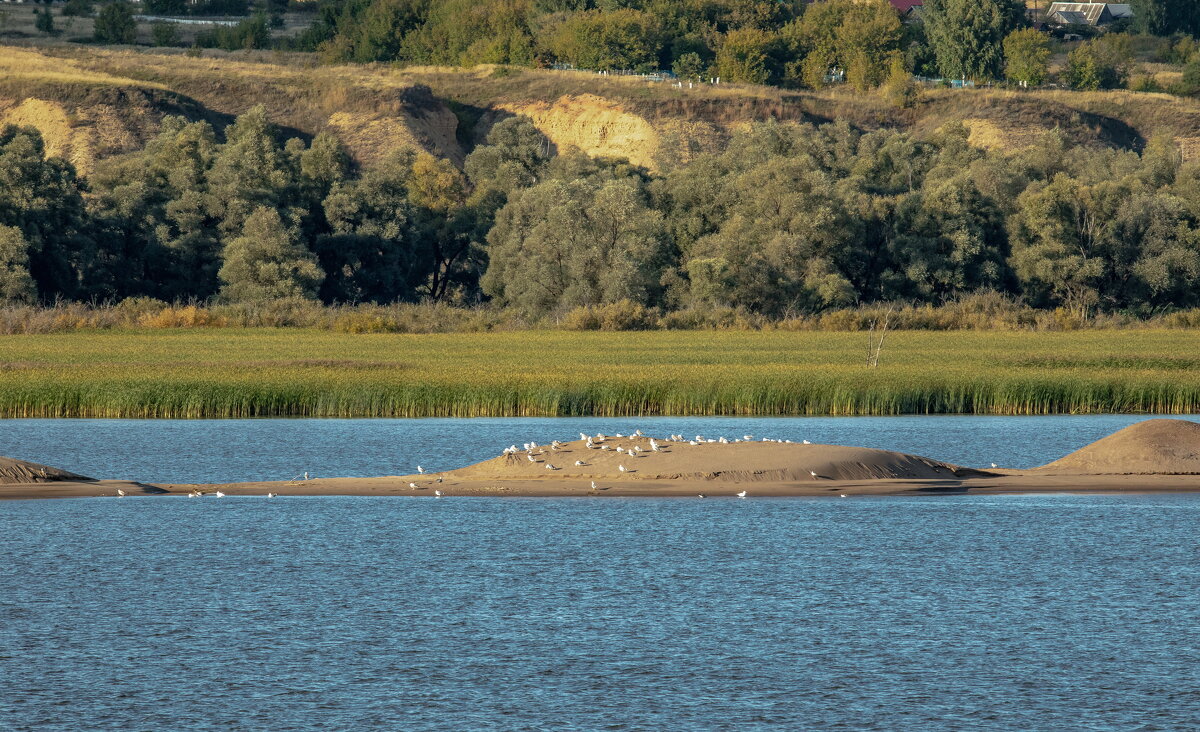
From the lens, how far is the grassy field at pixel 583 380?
42188 millimetres

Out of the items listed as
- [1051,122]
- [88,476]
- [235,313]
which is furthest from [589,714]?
[1051,122]

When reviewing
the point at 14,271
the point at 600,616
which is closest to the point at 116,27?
the point at 14,271

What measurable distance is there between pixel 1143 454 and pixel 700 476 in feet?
26.2

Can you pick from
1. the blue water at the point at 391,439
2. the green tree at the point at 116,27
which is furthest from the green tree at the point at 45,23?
the blue water at the point at 391,439

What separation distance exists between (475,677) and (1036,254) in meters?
71.4

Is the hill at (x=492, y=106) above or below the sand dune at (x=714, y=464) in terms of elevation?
below

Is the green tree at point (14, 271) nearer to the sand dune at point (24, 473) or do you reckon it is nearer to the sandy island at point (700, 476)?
the sandy island at point (700, 476)

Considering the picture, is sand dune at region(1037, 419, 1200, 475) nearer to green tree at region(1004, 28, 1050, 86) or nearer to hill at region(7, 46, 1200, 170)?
hill at region(7, 46, 1200, 170)

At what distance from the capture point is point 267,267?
81.2 m

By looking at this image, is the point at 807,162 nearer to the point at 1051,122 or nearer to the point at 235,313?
the point at 235,313

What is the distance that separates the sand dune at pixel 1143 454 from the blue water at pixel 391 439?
2.37 m

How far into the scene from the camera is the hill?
115 m

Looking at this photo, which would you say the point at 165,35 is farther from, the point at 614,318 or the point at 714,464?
the point at 714,464

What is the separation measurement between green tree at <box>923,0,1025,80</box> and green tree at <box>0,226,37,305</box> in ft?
311
